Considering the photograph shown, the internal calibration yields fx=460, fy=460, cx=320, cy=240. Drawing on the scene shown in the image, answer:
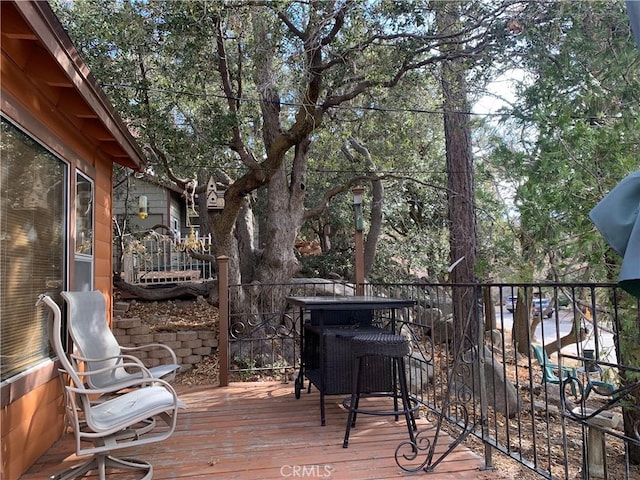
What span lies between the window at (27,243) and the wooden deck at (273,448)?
2.63 ft

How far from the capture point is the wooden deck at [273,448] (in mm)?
2758

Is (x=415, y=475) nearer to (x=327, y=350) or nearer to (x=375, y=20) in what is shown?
(x=327, y=350)

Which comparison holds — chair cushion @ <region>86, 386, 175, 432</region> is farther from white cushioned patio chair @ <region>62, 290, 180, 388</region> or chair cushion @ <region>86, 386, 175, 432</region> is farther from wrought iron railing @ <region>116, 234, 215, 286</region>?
wrought iron railing @ <region>116, 234, 215, 286</region>

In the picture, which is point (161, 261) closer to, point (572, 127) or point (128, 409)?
point (128, 409)

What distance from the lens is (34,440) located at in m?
2.94

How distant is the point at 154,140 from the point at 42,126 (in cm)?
372

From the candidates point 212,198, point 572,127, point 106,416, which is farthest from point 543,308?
point 106,416

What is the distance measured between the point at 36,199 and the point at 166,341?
163 inches

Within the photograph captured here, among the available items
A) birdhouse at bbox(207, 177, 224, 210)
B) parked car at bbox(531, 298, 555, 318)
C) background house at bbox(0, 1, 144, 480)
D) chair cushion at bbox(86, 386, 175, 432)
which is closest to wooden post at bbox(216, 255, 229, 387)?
background house at bbox(0, 1, 144, 480)

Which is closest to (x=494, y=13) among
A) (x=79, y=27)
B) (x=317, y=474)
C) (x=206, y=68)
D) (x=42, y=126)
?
(x=206, y=68)

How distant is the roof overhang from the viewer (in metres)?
2.25

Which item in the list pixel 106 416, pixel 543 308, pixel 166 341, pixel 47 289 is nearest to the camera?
pixel 106 416

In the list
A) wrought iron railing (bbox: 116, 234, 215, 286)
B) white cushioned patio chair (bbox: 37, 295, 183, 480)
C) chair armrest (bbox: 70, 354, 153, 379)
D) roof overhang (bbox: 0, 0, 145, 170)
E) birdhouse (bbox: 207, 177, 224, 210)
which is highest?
roof overhang (bbox: 0, 0, 145, 170)

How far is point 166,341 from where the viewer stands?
677cm
